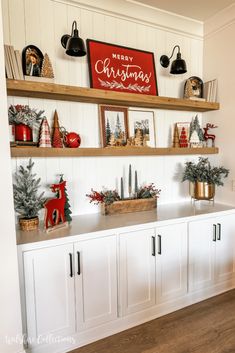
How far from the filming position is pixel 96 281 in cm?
184

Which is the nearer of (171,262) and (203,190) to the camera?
(171,262)

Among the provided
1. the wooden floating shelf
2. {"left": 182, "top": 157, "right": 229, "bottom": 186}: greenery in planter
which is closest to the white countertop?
{"left": 182, "top": 157, "right": 229, "bottom": 186}: greenery in planter

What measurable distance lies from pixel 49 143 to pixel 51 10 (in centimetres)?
113

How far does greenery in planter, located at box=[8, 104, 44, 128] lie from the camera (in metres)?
1.96

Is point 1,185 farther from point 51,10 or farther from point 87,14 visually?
point 87,14

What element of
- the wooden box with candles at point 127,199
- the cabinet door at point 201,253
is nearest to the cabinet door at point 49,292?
the wooden box with candles at point 127,199

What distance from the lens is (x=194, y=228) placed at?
2.25m

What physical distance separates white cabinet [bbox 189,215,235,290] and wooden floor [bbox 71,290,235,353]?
0.86 feet

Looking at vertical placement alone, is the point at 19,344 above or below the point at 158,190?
below

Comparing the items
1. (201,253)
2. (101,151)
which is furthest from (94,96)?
(201,253)

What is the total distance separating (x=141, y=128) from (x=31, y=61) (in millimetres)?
1152

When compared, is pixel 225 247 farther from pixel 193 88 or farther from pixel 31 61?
pixel 31 61

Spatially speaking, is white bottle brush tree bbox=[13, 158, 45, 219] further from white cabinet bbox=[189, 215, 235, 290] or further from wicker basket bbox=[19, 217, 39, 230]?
white cabinet bbox=[189, 215, 235, 290]

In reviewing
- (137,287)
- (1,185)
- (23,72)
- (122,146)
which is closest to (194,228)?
(137,287)
